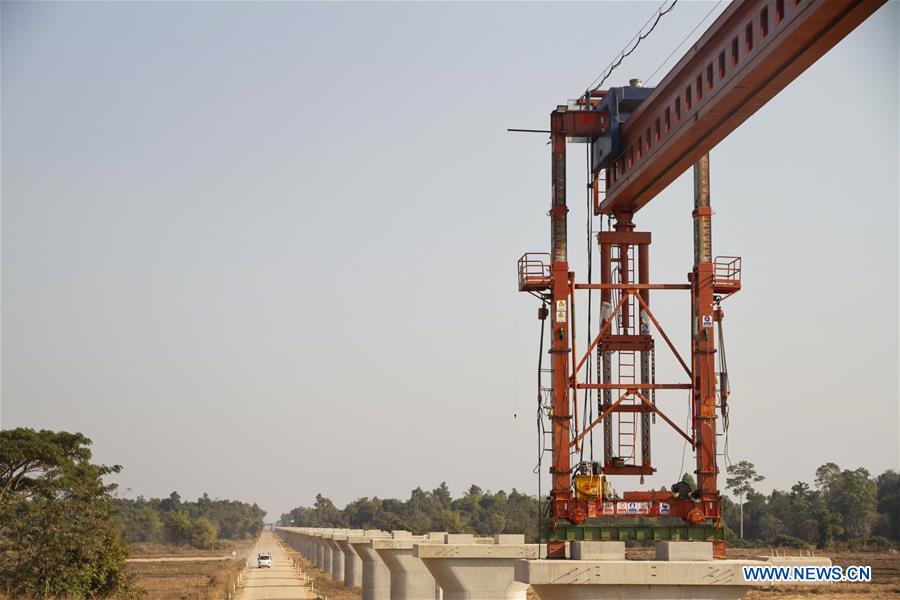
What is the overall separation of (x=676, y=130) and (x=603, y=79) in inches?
263

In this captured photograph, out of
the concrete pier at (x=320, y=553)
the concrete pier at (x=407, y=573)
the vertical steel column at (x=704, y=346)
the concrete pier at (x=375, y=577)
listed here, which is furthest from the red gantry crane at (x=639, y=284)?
the concrete pier at (x=320, y=553)

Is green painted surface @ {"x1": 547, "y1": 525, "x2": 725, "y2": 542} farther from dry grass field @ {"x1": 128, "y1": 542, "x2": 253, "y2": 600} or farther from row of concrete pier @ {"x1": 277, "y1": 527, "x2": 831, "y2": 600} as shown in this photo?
dry grass field @ {"x1": 128, "y1": 542, "x2": 253, "y2": 600}

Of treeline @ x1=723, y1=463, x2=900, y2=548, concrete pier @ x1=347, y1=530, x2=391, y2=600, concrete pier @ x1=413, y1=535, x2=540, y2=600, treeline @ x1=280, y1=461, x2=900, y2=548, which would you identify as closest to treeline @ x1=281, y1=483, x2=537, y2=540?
treeline @ x1=280, y1=461, x2=900, y2=548

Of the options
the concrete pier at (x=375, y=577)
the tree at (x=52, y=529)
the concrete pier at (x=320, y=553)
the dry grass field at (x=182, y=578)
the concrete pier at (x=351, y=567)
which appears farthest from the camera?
the concrete pier at (x=320, y=553)

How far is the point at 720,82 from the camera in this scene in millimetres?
26734

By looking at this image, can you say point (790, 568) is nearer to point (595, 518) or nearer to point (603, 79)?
point (595, 518)

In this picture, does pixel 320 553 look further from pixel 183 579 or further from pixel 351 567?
pixel 351 567

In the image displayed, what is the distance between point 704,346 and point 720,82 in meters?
8.15

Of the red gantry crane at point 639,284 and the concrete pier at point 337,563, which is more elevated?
the red gantry crane at point 639,284

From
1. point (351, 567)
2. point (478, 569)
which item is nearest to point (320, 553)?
point (351, 567)

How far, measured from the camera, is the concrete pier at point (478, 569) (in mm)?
42219

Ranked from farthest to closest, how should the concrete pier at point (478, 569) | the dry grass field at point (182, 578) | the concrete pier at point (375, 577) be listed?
the dry grass field at point (182, 578) < the concrete pier at point (375, 577) < the concrete pier at point (478, 569)

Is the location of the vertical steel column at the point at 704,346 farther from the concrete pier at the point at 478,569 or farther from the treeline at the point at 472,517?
the treeline at the point at 472,517

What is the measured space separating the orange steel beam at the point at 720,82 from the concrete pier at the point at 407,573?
26055 millimetres
